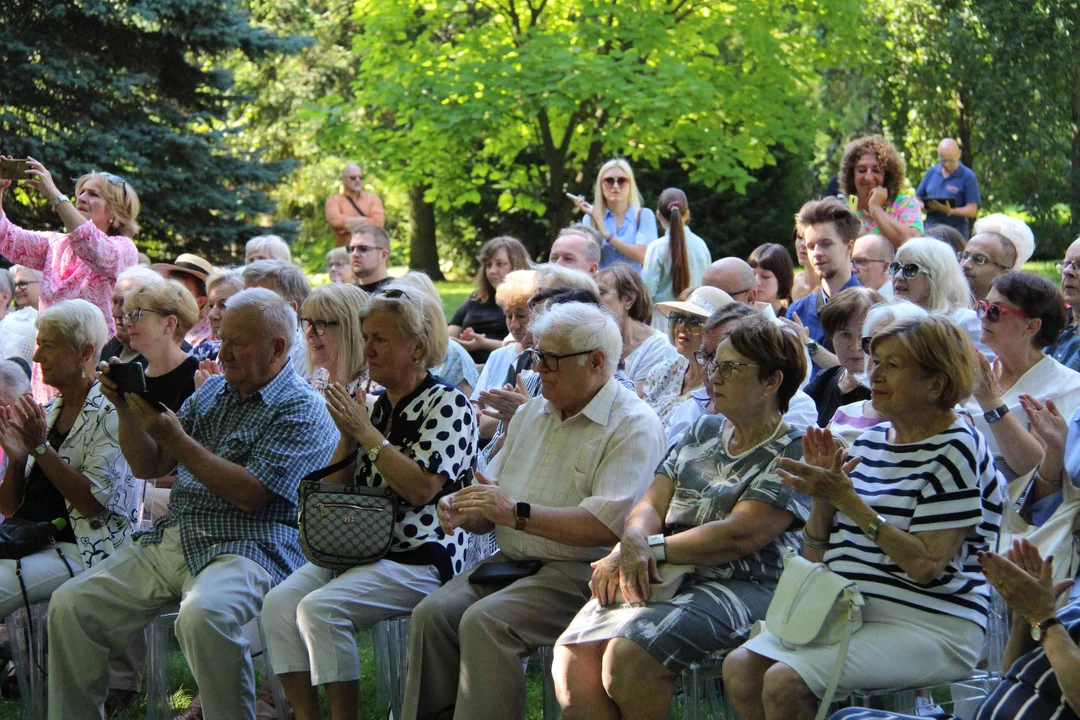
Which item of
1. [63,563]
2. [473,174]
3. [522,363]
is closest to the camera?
[63,563]

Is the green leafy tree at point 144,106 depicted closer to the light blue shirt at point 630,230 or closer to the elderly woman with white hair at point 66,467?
the light blue shirt at point 630,230

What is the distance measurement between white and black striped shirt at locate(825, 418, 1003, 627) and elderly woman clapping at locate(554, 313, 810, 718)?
1.01 ft

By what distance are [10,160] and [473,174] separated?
31.5ft

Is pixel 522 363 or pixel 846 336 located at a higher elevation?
pixel 846 336

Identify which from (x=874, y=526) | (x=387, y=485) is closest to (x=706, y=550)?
(x=874, y=526)

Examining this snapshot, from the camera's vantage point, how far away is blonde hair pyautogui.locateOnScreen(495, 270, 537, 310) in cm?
546

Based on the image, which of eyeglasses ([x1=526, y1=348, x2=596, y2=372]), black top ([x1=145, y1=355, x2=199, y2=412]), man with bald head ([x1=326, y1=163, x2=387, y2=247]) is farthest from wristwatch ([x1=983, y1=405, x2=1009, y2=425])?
man with bald head ([x1=326, y1=163, x2=387, y2=247])

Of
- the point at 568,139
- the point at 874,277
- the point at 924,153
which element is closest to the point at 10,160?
the point at 874,277

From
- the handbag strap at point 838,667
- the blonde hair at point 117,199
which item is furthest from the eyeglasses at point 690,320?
the blonde hair at point 117,199

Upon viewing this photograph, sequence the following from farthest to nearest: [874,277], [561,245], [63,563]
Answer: [561,245] → [874,277] → [63,563]

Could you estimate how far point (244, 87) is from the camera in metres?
20.0

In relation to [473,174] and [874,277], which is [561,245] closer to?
[874,277]

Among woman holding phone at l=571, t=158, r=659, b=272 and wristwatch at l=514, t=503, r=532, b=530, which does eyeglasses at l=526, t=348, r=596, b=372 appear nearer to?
wristwatch at l=514, t=503, r=532, b=530

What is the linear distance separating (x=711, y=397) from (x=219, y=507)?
1779 mm
